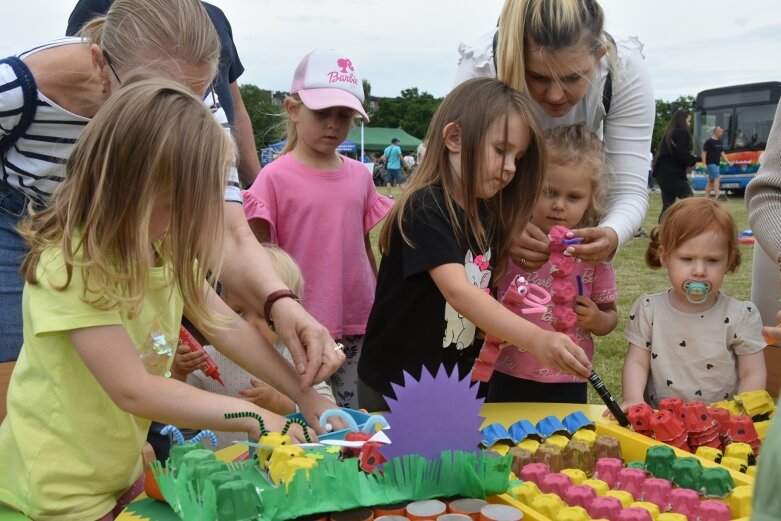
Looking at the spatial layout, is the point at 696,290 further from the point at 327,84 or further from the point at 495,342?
the point at 327,84

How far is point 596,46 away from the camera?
1831mm

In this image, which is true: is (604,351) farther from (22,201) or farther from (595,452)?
(22,201)

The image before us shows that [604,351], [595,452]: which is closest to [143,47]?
[595,452]

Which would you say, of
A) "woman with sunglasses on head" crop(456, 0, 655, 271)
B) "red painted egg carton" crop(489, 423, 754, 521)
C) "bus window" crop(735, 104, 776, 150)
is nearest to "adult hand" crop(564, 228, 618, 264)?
"woman with sunglasses on head" crop(456, 0, 655, 271)

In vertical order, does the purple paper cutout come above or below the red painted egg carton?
above

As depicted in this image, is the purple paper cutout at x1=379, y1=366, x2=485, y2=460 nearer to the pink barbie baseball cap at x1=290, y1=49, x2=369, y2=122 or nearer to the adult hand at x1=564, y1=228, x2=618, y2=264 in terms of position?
the adult hand at x1=564, y1=228, x2=618, y2=264

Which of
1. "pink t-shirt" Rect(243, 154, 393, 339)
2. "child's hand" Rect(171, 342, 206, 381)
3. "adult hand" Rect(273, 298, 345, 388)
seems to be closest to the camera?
"adult hand" Rect(273, 298, 345, 388)

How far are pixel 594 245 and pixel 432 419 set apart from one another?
73cm

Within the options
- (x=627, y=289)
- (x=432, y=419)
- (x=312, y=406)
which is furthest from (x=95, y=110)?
(x=627, y=289)

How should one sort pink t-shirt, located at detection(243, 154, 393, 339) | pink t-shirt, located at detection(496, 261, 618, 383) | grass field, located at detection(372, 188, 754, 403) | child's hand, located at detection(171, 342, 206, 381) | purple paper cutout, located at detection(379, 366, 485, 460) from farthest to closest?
grass field, located at detection(372, 188, 754, 403) < pink t-shirt, located at detection(243, 154, 393, 339) < pink t-shirt, located at detection(496, 261, 618, 383) < child's hand, located at detection(171, 342, 206, 381) < purple paper cutout, located at detection(379, 366, 485, 460)

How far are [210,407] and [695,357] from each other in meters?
1.19

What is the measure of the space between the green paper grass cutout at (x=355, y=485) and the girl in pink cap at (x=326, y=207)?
124cm

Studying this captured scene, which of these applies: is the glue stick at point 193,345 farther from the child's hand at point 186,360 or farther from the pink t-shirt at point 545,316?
the pink t-shirt at point 545,316

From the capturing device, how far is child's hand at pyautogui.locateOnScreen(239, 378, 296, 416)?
1930 millimetres
